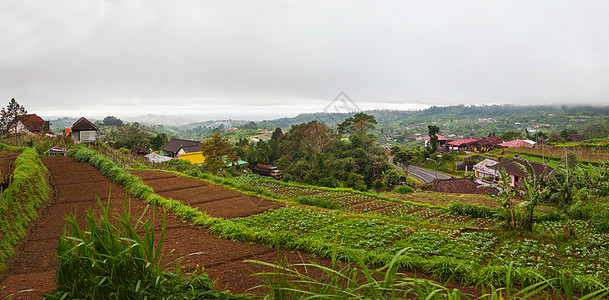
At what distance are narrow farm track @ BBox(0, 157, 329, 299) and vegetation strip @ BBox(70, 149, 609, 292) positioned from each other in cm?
25

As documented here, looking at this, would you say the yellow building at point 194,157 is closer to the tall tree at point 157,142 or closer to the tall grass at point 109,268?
the tall tree at point 157,142

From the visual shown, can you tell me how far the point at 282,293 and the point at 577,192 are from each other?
13173 mm

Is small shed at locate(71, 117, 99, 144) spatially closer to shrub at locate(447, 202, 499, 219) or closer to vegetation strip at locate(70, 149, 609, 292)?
vegetation strip at locate(70, 149, 609, 292)

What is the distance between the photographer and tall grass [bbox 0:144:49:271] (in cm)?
458

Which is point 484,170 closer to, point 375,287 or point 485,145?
point 485,145

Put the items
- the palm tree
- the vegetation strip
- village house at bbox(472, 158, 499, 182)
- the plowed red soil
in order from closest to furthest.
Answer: the plowed red soil
the vegetation strip
the palm tree
village house at bbox(472, 158, 499, 182)

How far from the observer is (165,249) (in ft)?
15.8

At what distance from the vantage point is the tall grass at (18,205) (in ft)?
15.0

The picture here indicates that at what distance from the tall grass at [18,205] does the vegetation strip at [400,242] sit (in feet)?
7.33

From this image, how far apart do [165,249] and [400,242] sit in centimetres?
380

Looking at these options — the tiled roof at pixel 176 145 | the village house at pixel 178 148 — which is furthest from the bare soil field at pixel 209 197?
the tiled roof at pixel 176 145

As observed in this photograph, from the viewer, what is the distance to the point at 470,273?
159 inches

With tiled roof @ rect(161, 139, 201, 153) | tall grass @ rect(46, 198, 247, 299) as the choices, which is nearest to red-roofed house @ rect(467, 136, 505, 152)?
tiled roof @ rect(161, 139, 201, 153)

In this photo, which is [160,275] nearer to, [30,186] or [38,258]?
[38,258]
